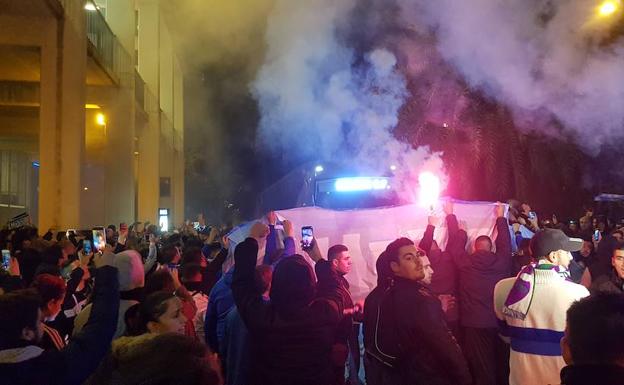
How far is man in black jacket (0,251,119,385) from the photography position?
2.22m

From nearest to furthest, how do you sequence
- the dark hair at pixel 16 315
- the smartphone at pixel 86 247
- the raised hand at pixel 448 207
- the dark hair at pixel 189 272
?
the dark hair at pixel 16 315
the dark hair at pixel 189 272
the raised hand at pixel 448 207
the smartphone at pixel 86 247

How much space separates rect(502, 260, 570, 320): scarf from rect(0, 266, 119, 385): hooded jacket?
2318 millimetres

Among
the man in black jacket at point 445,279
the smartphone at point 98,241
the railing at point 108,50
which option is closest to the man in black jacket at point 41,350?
the man in black jacket at point 445,279

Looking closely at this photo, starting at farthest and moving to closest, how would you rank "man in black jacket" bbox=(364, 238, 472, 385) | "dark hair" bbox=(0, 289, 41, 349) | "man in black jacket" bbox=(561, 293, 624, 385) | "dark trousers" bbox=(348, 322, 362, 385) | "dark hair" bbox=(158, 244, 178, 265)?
"dark hair" bbox=(158, 244, 178, 265) < "dark trousers" bbox=(348, 322, 362, 385) < "man in black jacket" bbox=(364, 238, 472, 385) < "dark hair" bbox=(0, 289, 41, 349) < "man in black jacket" bbox=(561, 293, 624, 385)

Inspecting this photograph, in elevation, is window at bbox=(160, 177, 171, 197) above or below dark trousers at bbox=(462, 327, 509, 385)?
above

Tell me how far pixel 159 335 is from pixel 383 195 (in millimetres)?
8277

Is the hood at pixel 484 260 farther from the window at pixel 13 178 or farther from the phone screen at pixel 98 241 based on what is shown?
the window at pixel 13 178

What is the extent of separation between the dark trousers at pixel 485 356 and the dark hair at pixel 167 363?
412cm

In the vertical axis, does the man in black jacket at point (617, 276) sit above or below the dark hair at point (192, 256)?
below

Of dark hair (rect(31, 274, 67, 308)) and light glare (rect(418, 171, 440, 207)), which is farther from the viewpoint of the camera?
light glare (rect(418, 171, 440, 207))

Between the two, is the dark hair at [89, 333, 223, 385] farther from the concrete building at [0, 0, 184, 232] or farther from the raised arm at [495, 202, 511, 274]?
the concrete building at [0, 0, 184, 232]

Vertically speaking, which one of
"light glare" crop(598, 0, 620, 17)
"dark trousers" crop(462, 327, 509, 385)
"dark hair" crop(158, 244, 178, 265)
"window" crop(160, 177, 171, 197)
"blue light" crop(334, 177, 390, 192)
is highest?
"light glare" crop(598, 0, 620, 17)

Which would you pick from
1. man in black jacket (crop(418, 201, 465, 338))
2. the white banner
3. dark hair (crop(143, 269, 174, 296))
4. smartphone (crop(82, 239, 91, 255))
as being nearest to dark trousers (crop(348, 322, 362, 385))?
man in black jacket (crop(418, 201, 465, 338))

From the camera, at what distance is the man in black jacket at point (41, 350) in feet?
7.30
